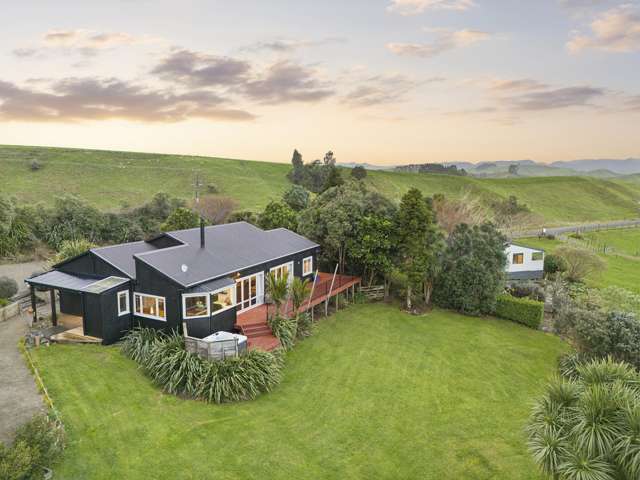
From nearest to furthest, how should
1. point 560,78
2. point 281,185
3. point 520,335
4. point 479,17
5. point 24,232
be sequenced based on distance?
point 520,335 < point 479,17 < point 560,78 < point 24,232 < point 281,185

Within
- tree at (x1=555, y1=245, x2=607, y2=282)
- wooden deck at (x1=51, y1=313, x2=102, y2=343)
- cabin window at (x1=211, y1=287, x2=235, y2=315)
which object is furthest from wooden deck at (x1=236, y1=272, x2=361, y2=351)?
tree at (x1=555, y1=245, x2=607, y2=282)

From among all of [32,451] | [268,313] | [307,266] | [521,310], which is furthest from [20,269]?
[521,310]

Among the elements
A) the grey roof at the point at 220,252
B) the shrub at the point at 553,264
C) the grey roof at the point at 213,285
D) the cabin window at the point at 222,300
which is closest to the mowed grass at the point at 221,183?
the shrub at the point at 553,264

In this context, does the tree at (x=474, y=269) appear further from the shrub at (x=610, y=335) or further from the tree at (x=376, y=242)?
the shrub at (x=610, y=335)

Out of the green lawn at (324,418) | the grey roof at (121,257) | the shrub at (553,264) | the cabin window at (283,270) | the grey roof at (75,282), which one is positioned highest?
the grey roof at (121,257)

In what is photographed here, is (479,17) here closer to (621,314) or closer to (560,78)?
(560,78)

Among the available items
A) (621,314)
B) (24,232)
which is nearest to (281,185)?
(24,232)
